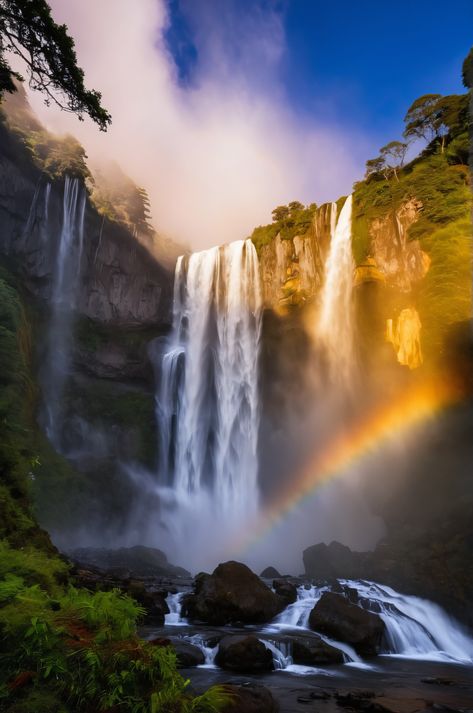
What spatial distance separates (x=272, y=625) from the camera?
45.8ft

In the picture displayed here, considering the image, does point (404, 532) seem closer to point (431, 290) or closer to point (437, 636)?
point (437, 636)

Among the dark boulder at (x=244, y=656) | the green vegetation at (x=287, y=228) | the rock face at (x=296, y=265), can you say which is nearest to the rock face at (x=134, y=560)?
the dark boulder at (x=244, y=656)

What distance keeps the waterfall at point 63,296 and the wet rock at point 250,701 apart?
106 ft

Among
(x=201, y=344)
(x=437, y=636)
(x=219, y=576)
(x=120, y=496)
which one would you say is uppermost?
(x=201, y=344)

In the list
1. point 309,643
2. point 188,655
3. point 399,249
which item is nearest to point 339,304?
point 399,249

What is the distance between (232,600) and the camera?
554 inches

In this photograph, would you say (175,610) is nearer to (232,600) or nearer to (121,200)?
(232,600)

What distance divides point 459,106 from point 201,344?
2747cm

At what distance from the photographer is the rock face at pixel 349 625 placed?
12758mm

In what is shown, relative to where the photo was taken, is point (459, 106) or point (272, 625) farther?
point (459, 106)

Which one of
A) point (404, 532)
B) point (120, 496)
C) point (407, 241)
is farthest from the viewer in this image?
point (120, 496)

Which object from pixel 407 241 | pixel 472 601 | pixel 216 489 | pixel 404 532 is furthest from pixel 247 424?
pixel 472 601

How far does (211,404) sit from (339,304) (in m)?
13.9

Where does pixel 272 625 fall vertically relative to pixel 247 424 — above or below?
below
